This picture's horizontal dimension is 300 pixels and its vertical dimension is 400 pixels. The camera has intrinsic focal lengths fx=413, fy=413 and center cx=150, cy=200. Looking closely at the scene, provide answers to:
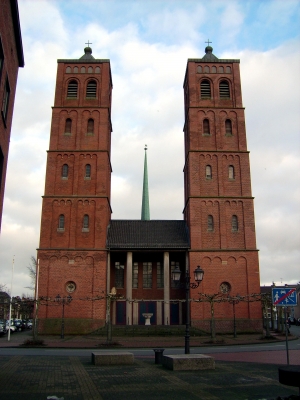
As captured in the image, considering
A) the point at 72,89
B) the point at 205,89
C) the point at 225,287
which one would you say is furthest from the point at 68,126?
the point at 225,287

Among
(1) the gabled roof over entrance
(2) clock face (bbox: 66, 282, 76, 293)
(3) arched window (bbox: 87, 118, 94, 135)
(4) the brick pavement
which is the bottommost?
(4) the brick pavement

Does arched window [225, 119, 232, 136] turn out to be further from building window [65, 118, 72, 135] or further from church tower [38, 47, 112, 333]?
building window [65, 118, 72, 135]

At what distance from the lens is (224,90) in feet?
140

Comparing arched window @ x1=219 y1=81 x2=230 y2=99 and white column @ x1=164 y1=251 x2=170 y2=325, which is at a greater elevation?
arched window @ x1=219 y1=81 x2=230 y2=99

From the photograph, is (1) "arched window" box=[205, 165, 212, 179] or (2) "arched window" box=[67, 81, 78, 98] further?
(2) "arched window" box=[67, 81, 78, 98]

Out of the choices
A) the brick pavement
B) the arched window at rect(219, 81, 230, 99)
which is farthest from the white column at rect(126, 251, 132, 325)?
the brick pavement

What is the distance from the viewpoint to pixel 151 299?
39031 mm

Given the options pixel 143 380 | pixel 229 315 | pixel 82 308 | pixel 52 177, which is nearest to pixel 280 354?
pixel 143 380

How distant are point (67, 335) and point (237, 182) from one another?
67.6ft

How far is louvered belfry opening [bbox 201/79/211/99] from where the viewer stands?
42312mm

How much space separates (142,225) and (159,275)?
5.37m

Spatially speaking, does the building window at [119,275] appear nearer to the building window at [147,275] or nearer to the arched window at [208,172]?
the building window at [147,275]

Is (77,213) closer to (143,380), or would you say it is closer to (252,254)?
(252,254)

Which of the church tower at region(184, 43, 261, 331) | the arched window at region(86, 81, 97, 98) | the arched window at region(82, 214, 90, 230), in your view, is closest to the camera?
the church tower at region(184, 43, 261, 331)
